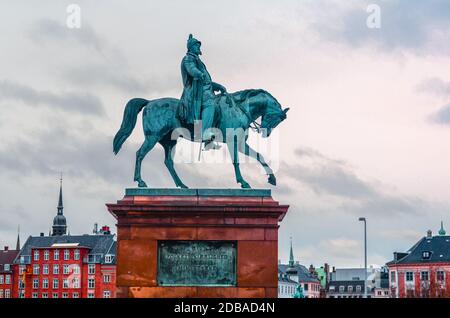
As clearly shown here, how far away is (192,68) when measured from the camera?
34.1 meters

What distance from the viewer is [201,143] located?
34.2 m

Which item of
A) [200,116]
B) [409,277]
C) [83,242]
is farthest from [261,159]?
[83,242]

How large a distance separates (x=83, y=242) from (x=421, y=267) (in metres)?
41.7

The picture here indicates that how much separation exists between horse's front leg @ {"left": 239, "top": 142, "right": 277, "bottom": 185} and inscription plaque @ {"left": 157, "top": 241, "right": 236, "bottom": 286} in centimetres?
261

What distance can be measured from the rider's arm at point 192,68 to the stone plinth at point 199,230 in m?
3.59

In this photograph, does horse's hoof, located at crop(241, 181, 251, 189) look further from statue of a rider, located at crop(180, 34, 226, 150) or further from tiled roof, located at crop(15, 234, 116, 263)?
tiled roof, located at crop(15, 234, 116, 263)

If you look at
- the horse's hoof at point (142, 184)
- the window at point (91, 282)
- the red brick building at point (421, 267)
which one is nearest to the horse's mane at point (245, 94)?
the horse's hoof at point (142, 184)

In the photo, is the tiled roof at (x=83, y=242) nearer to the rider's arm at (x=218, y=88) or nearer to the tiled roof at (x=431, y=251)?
the tiled roof at (x=431, y=251)

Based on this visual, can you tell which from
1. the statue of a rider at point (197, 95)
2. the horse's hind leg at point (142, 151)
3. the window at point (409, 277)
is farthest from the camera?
the window at point (409, 277)

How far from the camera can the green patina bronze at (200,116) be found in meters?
34.0

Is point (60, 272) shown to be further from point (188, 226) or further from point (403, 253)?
point (188, 226)
